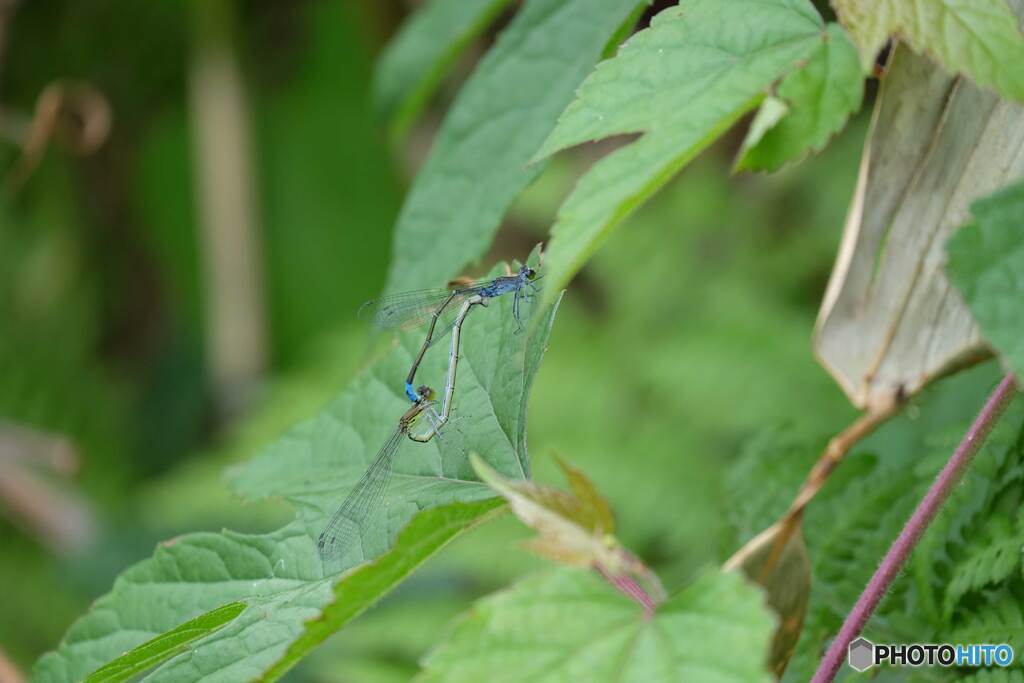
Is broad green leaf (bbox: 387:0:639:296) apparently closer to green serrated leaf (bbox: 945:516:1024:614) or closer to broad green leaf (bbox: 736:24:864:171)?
broad green leaf (bbox: 736:24:864:171)

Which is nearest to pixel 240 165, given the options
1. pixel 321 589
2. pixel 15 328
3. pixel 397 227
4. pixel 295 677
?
pixel 15 328

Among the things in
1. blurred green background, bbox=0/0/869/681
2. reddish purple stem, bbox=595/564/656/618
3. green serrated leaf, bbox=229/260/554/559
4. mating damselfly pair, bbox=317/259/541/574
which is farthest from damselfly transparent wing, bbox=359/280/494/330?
reddish purple stem, bbox=595/564/656/618

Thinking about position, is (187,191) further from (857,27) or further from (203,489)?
(857,27)

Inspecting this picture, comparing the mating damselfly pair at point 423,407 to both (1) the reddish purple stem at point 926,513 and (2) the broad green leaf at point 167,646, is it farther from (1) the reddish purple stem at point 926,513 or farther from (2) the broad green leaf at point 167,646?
(1) the reddish purple stem at point 926,513

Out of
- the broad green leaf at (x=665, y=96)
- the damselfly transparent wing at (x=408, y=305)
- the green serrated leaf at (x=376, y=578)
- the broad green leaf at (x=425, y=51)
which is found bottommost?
the green serrated leaf at (x=376, y=578)

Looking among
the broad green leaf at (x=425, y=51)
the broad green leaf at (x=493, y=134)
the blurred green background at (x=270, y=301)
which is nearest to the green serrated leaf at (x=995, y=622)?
the blurred green background at (x=270, y=301)
